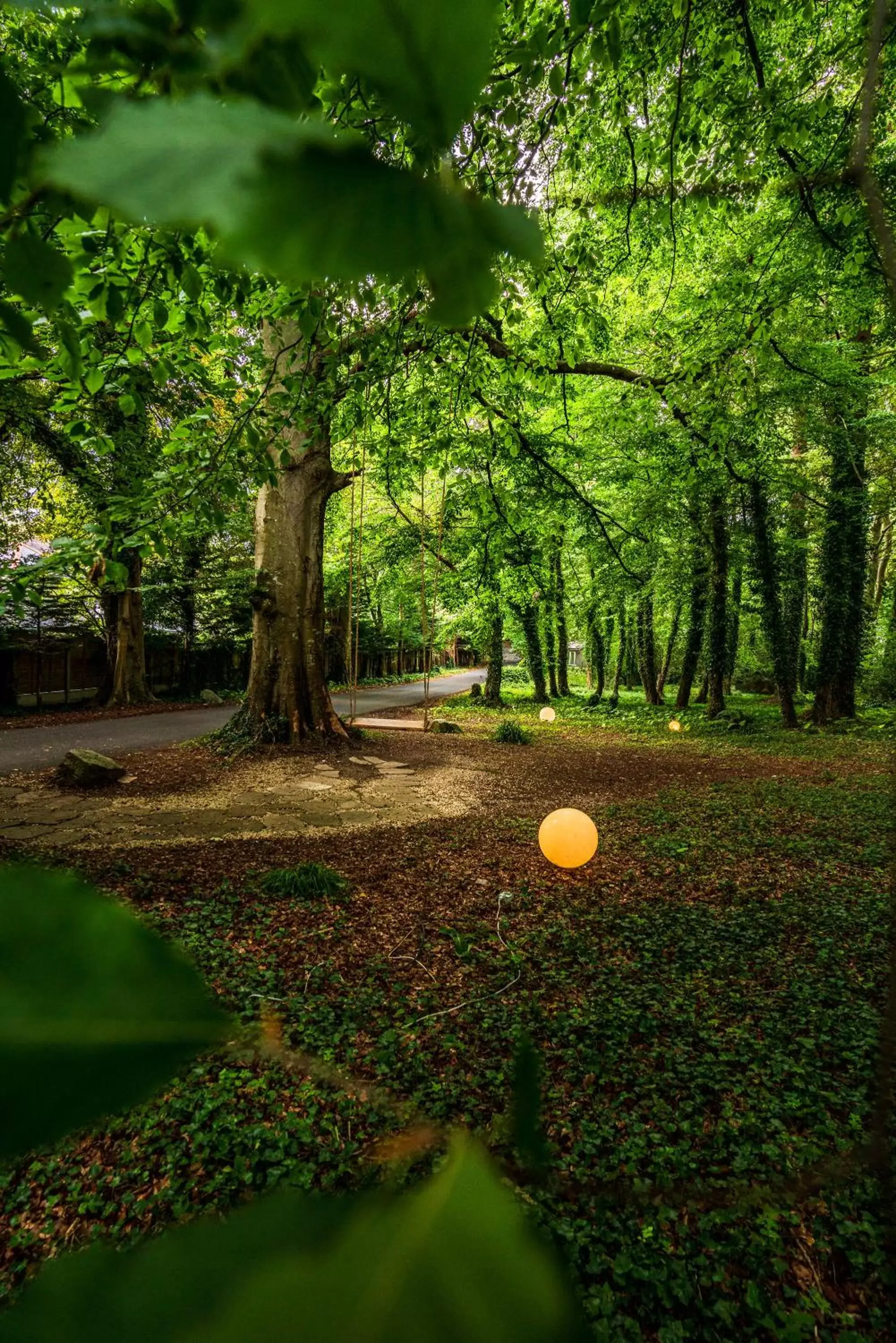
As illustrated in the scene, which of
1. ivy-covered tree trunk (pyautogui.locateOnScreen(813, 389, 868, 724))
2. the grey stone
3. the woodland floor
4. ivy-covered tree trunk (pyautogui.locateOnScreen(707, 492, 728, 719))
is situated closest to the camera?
the woodland floor

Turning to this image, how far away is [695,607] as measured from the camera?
41.4 ft

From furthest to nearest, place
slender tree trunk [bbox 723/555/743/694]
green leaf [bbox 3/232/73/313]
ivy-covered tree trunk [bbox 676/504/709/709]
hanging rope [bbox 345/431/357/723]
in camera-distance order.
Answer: slender tree trunk [bbox 723/555/743/694]
ivy-covered tree trunk [bbox 676/504/709/709]
hanging rope [bbox 345/431/357/723]
green leaf [bbox 3/232/73/313]

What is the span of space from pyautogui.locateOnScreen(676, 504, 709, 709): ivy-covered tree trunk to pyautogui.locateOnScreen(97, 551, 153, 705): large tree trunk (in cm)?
1071

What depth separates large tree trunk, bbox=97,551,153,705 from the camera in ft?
37.5

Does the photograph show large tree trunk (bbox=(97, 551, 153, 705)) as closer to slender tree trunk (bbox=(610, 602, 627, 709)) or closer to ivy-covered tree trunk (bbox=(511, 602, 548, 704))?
ivy-covered tree trunk (bbox=(511, 602, 548, 704))

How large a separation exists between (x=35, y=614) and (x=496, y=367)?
466 inches

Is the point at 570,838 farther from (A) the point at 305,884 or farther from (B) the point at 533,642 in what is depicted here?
(B) the point at 533,642

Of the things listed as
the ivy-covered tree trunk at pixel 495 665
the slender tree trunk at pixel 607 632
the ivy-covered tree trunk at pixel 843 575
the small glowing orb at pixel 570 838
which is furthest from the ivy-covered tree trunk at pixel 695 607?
the small glowing orb at pixel 570 838

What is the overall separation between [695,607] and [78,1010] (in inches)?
541

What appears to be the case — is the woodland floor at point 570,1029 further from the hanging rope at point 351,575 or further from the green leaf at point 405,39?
the hanging rope at point 351,575

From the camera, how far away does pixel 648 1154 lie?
1.76m

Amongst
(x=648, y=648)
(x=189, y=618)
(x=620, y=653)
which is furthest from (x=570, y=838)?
(x=189, y=618)

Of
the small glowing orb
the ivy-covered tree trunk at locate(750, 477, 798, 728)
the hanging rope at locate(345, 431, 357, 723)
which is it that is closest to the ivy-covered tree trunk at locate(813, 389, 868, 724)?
the ivy-covered tree trunk at locate(750, 477, 798, 728)

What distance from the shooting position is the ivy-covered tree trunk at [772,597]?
9.54 meters
